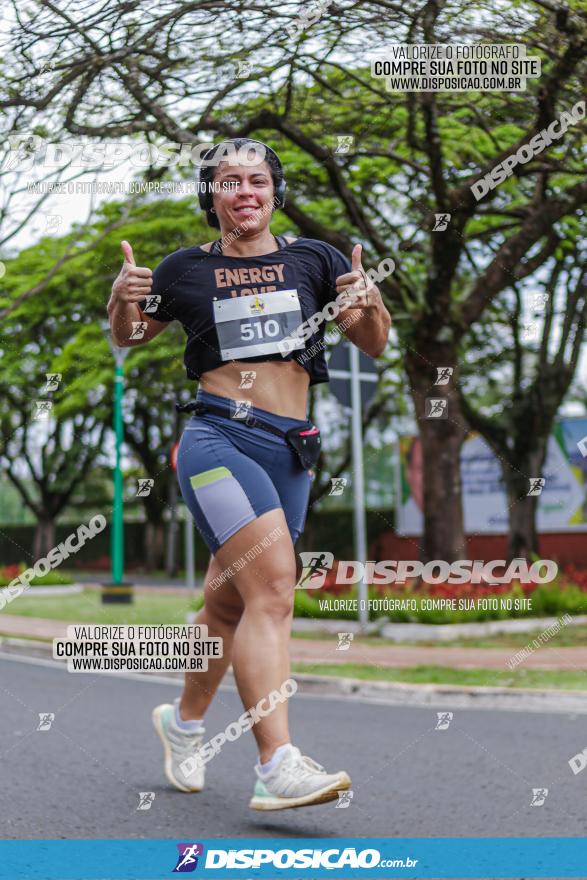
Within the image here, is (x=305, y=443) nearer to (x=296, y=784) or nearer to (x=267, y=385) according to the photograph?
(x=267, y=385)

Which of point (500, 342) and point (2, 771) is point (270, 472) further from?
point (500, 342)

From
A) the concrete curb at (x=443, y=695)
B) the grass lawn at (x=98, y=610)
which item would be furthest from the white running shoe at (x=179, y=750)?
the grass lawn at (x=98, y=610)

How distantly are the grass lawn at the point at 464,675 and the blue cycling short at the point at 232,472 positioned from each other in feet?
16.5

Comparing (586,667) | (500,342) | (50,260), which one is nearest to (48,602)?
(500,342)

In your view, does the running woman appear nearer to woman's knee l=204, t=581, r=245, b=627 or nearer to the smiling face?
the smiling face

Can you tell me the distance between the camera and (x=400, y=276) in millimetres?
8984

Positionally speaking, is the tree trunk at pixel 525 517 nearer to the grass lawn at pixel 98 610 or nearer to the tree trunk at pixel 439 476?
the grass lawn at pixel 98 610

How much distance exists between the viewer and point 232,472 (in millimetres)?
2533

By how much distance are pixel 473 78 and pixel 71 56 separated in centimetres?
104

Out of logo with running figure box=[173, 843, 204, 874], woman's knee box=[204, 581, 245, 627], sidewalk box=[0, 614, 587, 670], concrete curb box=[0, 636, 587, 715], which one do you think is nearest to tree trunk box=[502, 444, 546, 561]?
sidewalk box=[0, 614, 587, 670]

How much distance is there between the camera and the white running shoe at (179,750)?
3131 millimetres

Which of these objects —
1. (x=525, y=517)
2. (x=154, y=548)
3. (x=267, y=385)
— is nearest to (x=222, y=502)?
(x=267, y=385)

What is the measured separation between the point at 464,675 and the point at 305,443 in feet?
18.9

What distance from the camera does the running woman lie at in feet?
8.26
